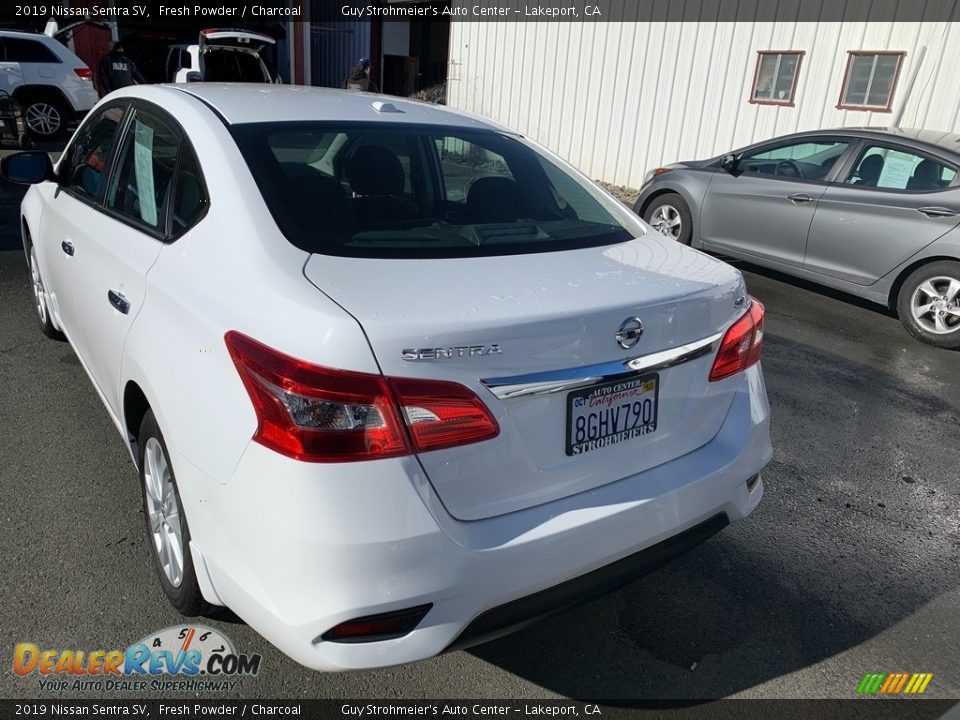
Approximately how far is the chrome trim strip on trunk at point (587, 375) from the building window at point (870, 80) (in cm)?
891

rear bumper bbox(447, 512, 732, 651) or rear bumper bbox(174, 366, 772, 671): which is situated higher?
rear bumper bbox(174, 366, 772, 671)

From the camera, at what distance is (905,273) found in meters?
5.77

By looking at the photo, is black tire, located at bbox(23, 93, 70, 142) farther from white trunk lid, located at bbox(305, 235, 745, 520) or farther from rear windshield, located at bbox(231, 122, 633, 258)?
white trunk lid, located at bbox(305, 235, 745, 520)

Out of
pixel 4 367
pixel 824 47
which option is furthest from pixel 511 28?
pixel 4 367

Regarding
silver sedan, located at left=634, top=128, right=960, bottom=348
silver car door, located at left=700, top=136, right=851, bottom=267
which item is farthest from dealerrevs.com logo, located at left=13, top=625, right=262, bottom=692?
silver car door, located at left=700, top=136, right=851, bottom=267

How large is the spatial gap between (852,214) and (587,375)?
5.12 meters

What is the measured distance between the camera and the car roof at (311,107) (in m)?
2.58

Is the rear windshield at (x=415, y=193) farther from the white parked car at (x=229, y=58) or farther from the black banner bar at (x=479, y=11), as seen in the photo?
the white parked car at (x=229, y=58)

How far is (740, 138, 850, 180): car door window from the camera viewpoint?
6408 millimetres

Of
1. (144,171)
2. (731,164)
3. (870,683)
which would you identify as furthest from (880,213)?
(144,171)

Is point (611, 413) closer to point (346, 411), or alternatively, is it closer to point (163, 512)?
point (346, 411)

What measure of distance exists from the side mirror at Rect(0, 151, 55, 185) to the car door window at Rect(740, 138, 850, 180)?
5839 mm

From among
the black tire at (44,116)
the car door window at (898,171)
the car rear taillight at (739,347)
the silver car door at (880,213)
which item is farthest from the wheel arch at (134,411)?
the black tire at (44,116)

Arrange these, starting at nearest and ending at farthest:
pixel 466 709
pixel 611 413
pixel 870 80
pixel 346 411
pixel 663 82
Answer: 1. pixel 346 411
2. pixel 611 413
3. pixel 466 709
4. pixel 870 80
5. pixel 663 82
